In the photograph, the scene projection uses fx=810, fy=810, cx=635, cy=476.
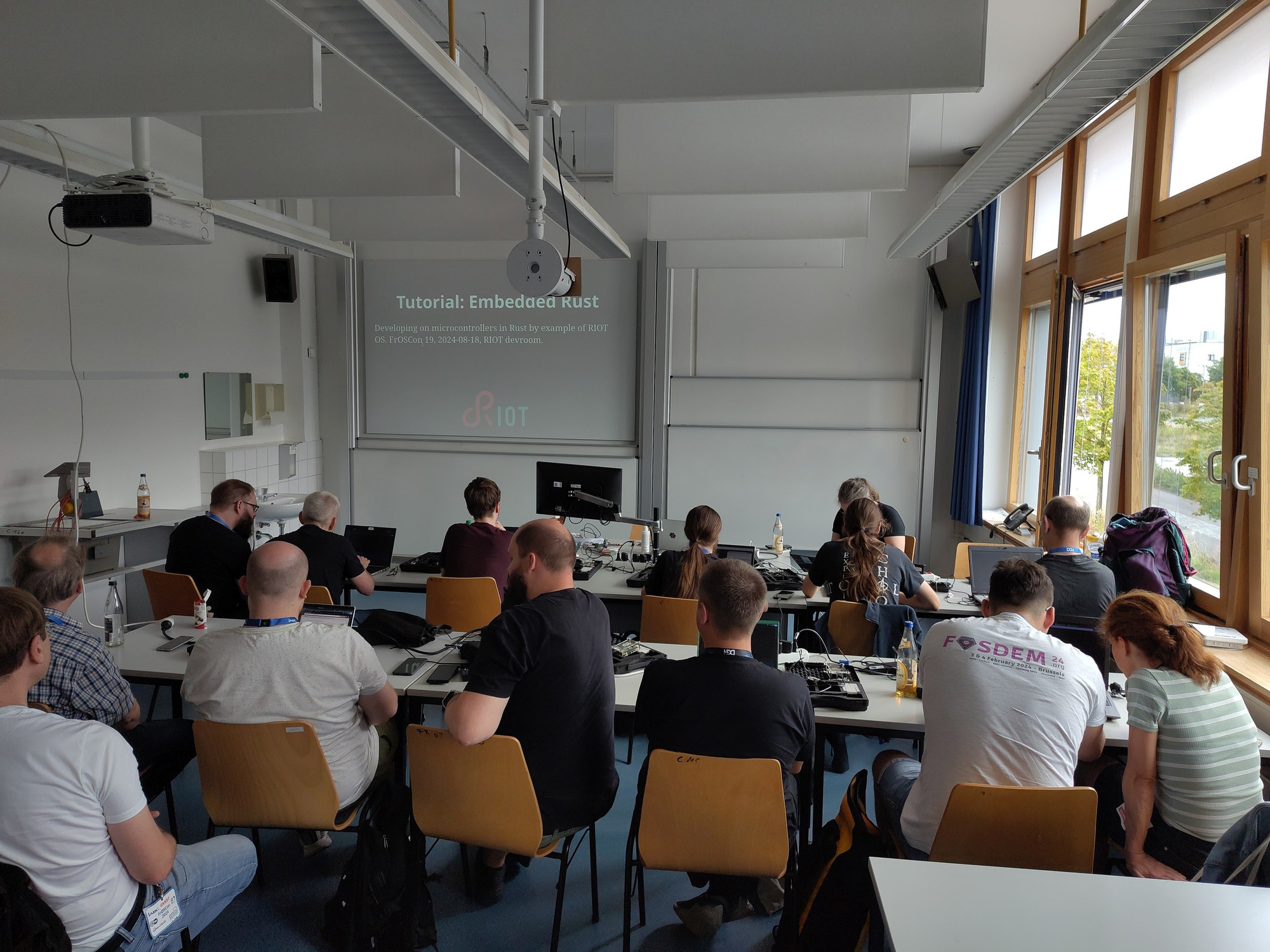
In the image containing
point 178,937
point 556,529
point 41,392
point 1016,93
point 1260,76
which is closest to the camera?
point 178,937

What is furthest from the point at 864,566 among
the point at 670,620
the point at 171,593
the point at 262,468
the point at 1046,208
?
the point at 262,468

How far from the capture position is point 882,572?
12.2 feet

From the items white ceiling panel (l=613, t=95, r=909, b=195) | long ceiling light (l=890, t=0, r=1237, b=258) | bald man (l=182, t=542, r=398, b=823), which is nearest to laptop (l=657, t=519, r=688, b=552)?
white ceiling panel (l=613, t=95, r=909, b=195)

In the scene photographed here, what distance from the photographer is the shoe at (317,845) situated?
2.86m

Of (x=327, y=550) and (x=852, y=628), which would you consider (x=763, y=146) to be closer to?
(x=852, y=628)

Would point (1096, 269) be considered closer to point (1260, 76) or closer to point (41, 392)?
point (1260, 76)

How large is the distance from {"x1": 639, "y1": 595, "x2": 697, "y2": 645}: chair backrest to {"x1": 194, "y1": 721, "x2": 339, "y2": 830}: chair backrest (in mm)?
1668

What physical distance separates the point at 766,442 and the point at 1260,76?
4253mm

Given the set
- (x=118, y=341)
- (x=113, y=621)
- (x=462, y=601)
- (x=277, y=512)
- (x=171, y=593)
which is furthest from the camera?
(x=277, y=512)

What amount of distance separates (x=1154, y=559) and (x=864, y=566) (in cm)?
136

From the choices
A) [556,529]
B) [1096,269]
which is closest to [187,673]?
[556,529]

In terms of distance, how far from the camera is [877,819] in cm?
241

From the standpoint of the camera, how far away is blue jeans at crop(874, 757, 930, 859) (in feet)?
7.27

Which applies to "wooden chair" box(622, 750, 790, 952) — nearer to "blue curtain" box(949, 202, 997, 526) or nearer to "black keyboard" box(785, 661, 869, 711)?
"black keyboard" box(785, 661, 869, 711)
